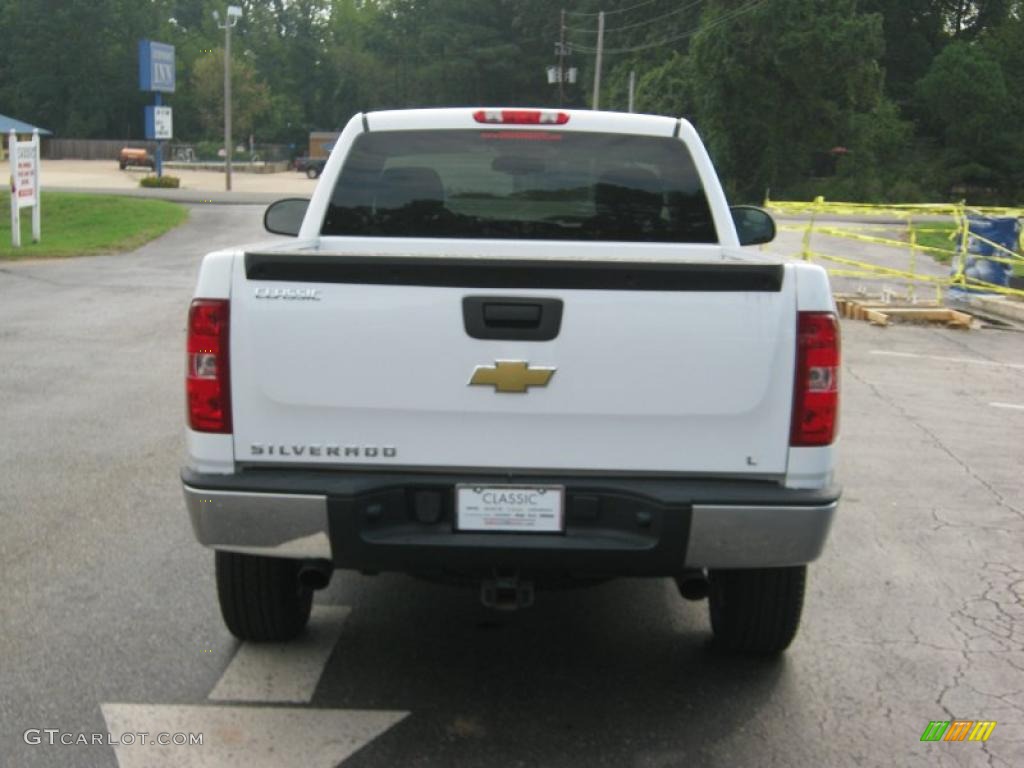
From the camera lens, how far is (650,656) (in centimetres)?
467

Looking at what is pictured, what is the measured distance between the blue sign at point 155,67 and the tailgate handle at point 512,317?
5444 centimetres

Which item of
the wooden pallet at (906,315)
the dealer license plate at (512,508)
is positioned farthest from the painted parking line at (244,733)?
the wooden pallet at (906,315)

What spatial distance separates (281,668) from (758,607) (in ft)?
5.67

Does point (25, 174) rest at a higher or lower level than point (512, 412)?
lower

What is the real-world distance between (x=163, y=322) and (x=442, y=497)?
1080 cm

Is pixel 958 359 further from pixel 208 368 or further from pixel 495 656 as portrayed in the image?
pixel 208 368

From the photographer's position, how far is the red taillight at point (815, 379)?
12.4 ft

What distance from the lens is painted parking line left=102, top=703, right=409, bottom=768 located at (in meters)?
3.72

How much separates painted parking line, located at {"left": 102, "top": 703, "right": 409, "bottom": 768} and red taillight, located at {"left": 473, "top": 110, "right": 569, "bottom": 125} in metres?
2.71

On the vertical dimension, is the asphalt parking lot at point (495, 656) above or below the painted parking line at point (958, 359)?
above

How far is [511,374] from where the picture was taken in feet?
12.3

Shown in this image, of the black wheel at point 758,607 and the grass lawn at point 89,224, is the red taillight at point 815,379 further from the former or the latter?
the grass lawn at point 89,224

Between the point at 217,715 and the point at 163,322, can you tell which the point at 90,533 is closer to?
the point at 217,715

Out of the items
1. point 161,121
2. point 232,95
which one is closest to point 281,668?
point 161,121
